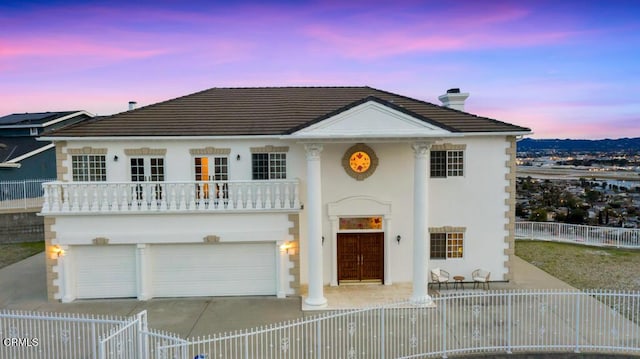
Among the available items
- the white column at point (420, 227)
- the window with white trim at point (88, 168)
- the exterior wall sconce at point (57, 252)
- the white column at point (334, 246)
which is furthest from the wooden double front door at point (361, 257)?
the exterior wall sconce at point (57, 252)

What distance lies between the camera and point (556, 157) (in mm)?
119938

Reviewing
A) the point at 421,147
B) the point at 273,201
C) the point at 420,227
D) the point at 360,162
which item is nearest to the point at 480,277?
the point at 420,227

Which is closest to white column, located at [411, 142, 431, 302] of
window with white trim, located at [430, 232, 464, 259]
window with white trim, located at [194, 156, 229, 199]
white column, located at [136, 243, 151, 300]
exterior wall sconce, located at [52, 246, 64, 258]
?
window with white trim, located at [430, 232, 464, 259]

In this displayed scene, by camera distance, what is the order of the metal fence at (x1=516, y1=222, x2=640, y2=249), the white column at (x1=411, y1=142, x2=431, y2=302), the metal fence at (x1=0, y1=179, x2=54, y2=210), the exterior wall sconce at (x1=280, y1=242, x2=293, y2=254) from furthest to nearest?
1. the metal fence at (x1=0, y1=179, x2=54, y2=210)
2. the metal fence at (x1=516, y1=222, x2=640, y2=249)
3. the exterior wall sconce at (x1=280, y1=242, x2=293, y2=254)
4. the white column at (x1=411, y1=142, x2=431, y2=302)

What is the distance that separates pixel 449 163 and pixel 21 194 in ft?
89.9

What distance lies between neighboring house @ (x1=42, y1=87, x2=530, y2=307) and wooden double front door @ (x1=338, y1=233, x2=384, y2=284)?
40mm

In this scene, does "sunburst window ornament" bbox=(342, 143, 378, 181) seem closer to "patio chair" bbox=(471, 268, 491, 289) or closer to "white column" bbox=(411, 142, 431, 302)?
"white column" bbox=(411, 142, 431, 302)

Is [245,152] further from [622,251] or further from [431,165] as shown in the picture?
[622,251]

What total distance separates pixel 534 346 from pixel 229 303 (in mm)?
9371

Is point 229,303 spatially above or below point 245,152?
below

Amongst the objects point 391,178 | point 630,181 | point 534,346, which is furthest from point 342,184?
point 630,181

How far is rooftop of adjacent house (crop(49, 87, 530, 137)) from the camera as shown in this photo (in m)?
17.3

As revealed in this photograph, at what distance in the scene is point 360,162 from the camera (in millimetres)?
17578

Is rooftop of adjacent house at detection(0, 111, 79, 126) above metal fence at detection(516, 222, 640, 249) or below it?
above
